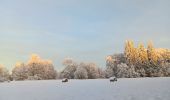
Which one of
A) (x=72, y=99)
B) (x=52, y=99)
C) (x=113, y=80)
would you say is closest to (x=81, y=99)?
(x=72, y=99)

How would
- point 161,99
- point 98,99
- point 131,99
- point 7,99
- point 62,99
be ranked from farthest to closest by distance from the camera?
point 7,99, point 62,99, point 98,99, point 131,99, point 161,99

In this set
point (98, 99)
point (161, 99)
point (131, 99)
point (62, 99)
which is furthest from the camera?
point (62, 99)

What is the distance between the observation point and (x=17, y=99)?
75.8 meters

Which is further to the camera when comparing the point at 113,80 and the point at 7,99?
the point at 113,80

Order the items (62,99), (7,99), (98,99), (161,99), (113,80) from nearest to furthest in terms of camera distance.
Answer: (161,99)
(98,99)
(62,99)
(7,99)
(113,80)

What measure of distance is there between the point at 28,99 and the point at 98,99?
16.9 meters

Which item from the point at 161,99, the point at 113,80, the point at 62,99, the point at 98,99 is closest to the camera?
the point at 161,99

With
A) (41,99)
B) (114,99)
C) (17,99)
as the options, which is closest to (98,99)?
(114,99)

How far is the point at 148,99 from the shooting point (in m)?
60.5

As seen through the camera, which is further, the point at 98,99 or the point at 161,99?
Result: the point at 98,99

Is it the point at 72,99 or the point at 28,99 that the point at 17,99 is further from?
the point at 72,99

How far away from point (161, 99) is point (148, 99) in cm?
269

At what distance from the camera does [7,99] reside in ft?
254

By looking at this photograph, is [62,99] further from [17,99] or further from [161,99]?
[161,99]
